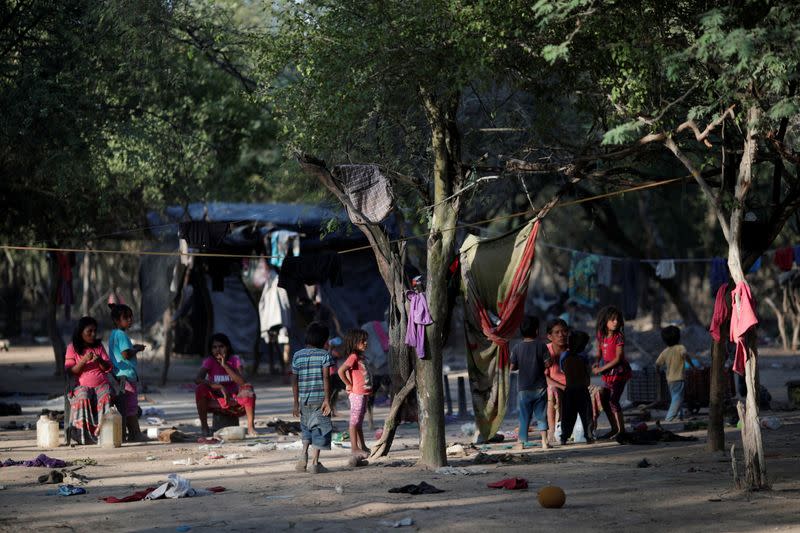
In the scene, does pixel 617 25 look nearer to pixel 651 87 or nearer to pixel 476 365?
pixel 651 87

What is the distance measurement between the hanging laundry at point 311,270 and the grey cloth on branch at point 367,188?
20.1 ft

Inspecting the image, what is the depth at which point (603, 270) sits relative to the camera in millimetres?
21016

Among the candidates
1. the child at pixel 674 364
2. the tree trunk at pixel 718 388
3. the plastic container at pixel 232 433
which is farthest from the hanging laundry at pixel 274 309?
the tree trunk at pixel 718 388

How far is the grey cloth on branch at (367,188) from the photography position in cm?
1013

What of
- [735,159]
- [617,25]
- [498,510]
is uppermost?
[617,25]

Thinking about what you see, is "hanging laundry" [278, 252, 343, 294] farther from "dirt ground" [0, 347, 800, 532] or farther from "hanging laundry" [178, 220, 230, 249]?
"dirt ground" [0, 347, 800, 532]

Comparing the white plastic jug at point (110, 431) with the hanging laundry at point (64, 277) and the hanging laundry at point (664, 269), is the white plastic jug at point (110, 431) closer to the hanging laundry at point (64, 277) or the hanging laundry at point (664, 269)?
the hanging laundry at point (64, 277)

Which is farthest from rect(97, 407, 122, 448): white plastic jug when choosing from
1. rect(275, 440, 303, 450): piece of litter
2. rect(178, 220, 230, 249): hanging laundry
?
rect(178, 220, 230, 249): hanging laundry

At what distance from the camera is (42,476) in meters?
10.0

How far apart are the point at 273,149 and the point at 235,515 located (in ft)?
59.2

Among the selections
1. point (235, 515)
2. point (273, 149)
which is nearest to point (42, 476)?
point (235, 515)

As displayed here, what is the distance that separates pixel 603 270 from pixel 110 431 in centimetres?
1149

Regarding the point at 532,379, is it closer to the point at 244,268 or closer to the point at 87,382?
the point at 87,382

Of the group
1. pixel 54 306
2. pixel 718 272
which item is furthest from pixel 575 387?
pixel 54 306
